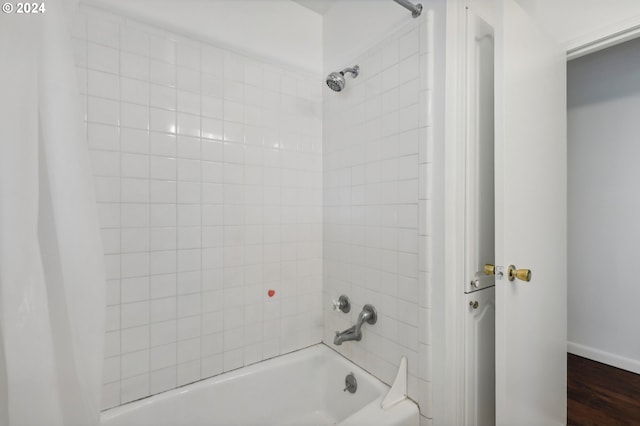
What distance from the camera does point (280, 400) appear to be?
1501 mm

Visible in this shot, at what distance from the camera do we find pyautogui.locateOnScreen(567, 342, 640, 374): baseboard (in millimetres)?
2078

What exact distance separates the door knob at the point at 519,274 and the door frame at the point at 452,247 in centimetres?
16

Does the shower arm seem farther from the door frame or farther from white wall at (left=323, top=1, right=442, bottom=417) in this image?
the door frame

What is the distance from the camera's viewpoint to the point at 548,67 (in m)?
1.30

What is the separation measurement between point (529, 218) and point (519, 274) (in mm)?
272

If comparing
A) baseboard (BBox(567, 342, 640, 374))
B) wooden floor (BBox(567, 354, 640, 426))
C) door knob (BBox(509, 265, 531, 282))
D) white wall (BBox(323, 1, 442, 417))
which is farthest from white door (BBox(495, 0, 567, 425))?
baseboard (BBox(567, 342, 640, 374))

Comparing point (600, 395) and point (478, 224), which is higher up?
point (478, 224)

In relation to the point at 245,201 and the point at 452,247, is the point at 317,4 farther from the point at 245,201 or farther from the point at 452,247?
the point at 452,247

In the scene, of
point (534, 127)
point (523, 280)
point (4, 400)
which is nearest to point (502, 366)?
point (523, 280)

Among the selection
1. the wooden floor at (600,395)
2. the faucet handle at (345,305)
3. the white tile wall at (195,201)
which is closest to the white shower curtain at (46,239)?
the white tile wall at (195,201)

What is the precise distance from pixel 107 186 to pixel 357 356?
4.61 feet

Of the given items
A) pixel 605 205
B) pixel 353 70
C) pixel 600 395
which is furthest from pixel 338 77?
pixel 600 395

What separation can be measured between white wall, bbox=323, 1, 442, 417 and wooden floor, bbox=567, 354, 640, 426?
4.22 feet

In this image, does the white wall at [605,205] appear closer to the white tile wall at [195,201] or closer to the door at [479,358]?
the door at [479,358]
